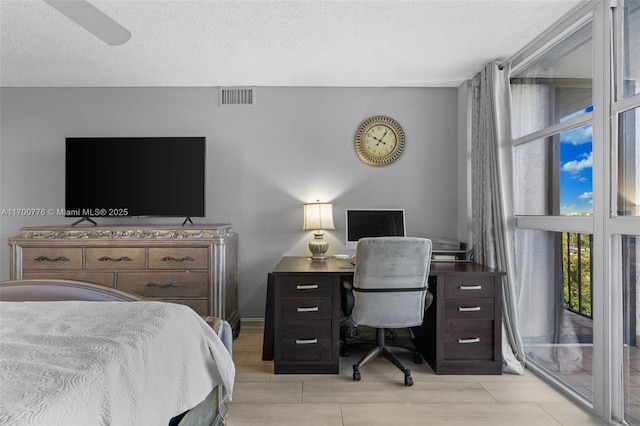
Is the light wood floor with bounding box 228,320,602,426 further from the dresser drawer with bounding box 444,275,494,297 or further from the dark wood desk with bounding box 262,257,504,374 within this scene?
the dresser drawer with bounding box 444,275,494,297

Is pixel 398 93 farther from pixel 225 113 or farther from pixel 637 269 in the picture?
pixel 637 269

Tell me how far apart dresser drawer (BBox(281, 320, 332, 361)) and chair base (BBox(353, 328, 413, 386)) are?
226 millimetres

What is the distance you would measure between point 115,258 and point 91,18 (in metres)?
2.13

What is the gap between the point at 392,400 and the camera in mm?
2402

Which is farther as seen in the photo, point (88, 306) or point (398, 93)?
point (398, 93)

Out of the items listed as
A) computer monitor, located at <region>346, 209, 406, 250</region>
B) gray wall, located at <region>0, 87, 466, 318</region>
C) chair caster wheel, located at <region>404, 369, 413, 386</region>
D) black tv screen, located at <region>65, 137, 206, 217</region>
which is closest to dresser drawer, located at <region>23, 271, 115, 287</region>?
black tv screen, located at <region>65, 137, 206, 217</region>

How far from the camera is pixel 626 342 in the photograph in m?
2.06

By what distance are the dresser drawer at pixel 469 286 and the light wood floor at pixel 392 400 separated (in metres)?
0.59

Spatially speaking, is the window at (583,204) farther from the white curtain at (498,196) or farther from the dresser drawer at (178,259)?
the dresser drawer at (178,259)

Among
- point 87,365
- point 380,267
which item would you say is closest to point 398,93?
point 380,267

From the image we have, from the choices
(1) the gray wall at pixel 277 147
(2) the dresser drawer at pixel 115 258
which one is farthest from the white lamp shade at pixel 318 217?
(2) the dresser drawer at pixel 115 258

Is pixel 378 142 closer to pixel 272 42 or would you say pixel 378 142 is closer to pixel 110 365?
pixel 272 42

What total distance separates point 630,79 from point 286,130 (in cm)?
266

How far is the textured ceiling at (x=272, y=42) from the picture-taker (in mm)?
2375
